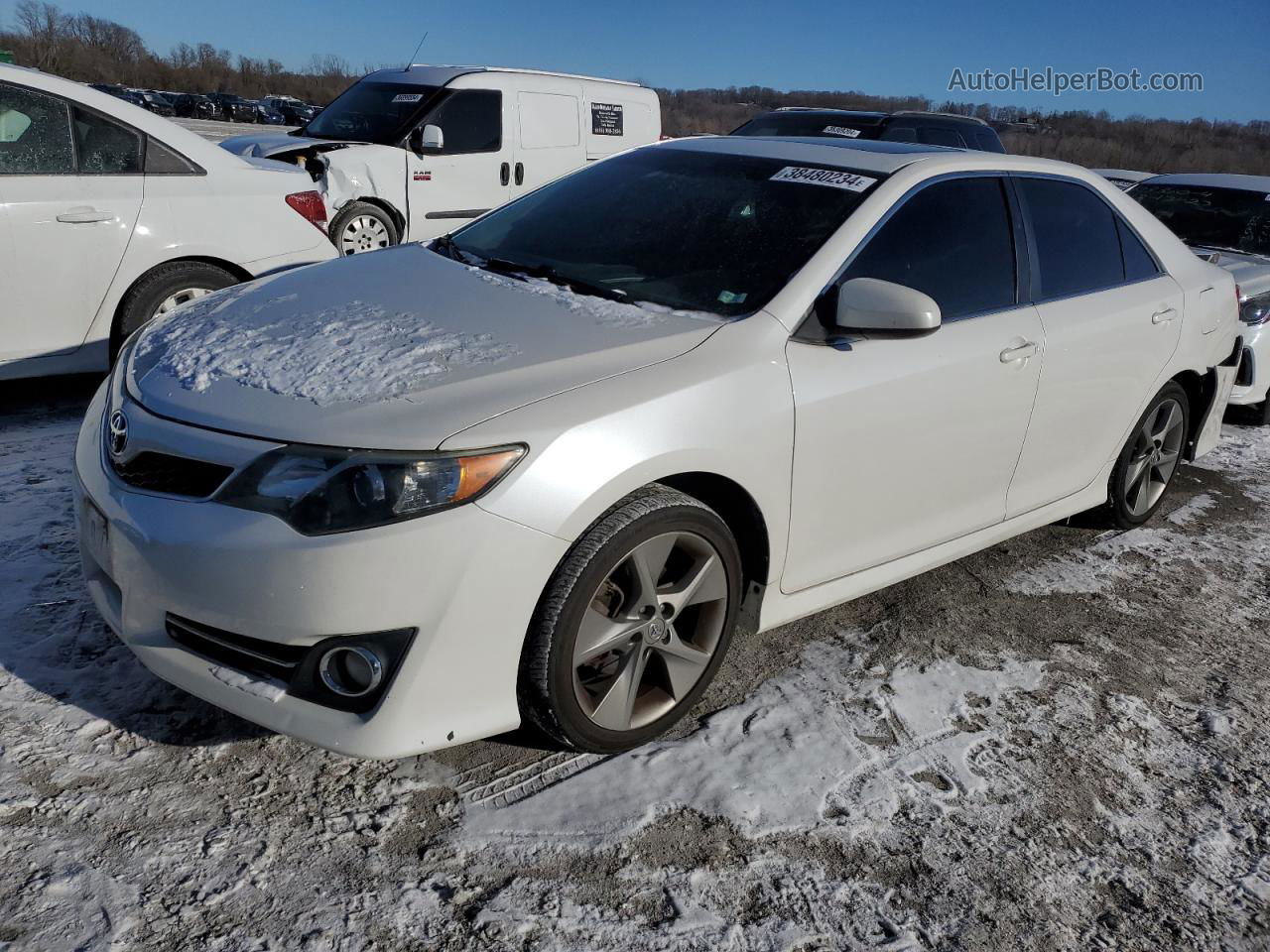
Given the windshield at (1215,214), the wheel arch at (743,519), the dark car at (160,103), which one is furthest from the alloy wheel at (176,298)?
the dark car at (160,103)

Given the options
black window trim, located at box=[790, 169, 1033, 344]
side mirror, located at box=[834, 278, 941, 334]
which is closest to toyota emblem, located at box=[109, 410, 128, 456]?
black window trim, located at box=[790, 169, 1033, 344]

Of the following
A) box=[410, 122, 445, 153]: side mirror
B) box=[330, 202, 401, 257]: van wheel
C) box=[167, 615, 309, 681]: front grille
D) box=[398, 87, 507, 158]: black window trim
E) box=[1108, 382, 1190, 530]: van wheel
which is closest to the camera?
box=[167, 615, 309, 681]: front grille

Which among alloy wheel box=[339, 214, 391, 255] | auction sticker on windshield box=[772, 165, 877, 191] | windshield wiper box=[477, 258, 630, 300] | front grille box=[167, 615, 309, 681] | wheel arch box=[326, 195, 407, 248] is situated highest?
auction sticker on windshield box=[772, 165, 877, 191]

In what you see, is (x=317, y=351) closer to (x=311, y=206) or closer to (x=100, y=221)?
(x=100, y=221)

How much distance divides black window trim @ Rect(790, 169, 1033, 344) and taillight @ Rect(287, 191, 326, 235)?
3.36 meters

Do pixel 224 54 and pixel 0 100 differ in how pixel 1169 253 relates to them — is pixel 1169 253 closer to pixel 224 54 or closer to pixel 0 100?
pixel 0 100

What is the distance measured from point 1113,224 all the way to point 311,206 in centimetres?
383

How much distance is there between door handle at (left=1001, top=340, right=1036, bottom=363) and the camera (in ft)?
11.1

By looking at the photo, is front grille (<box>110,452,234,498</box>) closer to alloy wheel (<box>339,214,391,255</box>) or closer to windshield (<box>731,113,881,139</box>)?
alloy wheel (<box>339,214,391,255</box>)

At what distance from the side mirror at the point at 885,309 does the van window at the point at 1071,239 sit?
96cm

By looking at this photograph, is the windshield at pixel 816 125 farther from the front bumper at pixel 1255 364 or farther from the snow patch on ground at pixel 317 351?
the snow patch on ground at pixel 317 351

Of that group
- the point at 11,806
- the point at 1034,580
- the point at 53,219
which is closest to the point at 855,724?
the point at 1034,580

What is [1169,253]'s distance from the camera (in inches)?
171

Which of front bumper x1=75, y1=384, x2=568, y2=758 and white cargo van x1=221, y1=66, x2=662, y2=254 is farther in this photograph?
white cargo van x1=221, y1=66, x2=662, y2=254
